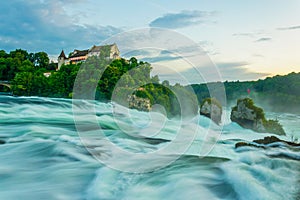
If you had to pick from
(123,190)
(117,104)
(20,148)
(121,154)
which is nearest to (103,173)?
(123,190)

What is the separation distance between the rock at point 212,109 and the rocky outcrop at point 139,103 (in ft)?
10.3

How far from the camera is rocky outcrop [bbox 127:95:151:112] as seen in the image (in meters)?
14.5

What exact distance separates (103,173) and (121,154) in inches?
45.8

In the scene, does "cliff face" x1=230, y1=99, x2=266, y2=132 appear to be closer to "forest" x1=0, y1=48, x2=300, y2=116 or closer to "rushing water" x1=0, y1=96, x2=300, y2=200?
"forest" x1=0, y1=48, x2=300, y2=116

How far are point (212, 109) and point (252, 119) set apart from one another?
2062 millimetres

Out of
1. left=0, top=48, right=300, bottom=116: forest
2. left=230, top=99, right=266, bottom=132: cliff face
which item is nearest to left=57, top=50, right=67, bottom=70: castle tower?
left=0, top=48, right=300, bottom=116: forest

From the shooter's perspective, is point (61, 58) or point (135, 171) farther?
point (61, 58)

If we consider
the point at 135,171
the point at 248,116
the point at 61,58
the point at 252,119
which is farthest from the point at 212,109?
the point at 61,58

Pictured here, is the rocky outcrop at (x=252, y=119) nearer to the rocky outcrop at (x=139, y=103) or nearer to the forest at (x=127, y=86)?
the forest at (x=127, y=86)

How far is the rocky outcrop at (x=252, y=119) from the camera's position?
1049 centimetres

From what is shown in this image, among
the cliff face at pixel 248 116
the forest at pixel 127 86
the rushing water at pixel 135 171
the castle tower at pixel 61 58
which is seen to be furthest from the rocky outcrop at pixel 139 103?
the castle tower at pixel 61 58

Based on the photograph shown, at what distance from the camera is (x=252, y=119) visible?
10.9 meters

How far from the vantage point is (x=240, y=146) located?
6434 millimetres

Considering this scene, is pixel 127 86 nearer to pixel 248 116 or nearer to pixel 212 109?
pixel 212 109
